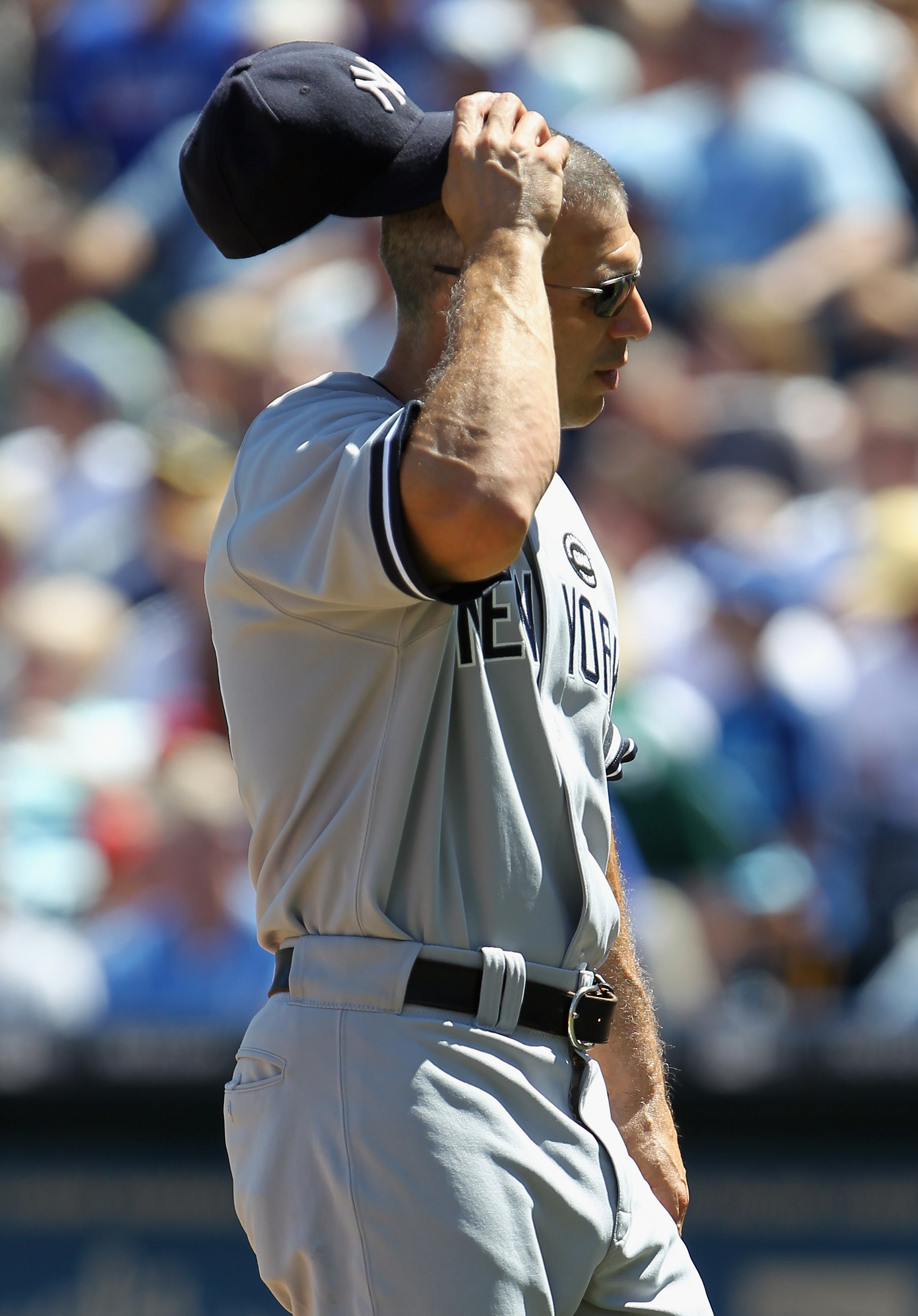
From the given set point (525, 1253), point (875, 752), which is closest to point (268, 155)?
point (525, 1253)

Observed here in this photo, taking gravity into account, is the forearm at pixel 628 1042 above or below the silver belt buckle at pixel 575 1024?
below

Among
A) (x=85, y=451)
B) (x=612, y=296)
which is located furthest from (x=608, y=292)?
(x=85, y=451)

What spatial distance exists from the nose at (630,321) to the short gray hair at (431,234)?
105 mm

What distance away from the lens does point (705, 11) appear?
7078 millimetres

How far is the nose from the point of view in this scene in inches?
80.8

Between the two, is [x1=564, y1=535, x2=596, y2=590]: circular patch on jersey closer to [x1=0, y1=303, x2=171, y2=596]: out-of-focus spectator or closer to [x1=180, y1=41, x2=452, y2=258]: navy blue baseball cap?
[x1=180, y1=41, x2=452, y2=258]: navy blue baseball cap

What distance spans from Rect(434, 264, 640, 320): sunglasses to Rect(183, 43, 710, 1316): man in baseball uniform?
1 cm

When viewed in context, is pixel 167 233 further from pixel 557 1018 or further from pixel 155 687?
pixel 557 1018

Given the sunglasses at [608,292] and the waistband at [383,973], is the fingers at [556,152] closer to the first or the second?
the sunglasses at [608,292]

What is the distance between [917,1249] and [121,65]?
6.16 metres

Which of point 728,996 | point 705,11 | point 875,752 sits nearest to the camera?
point 728,996

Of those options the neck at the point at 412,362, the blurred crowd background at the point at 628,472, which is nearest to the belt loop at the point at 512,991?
the neck at the point at 412,362

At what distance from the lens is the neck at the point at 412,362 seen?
196cm

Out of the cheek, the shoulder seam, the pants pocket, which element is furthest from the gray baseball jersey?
the cheek
